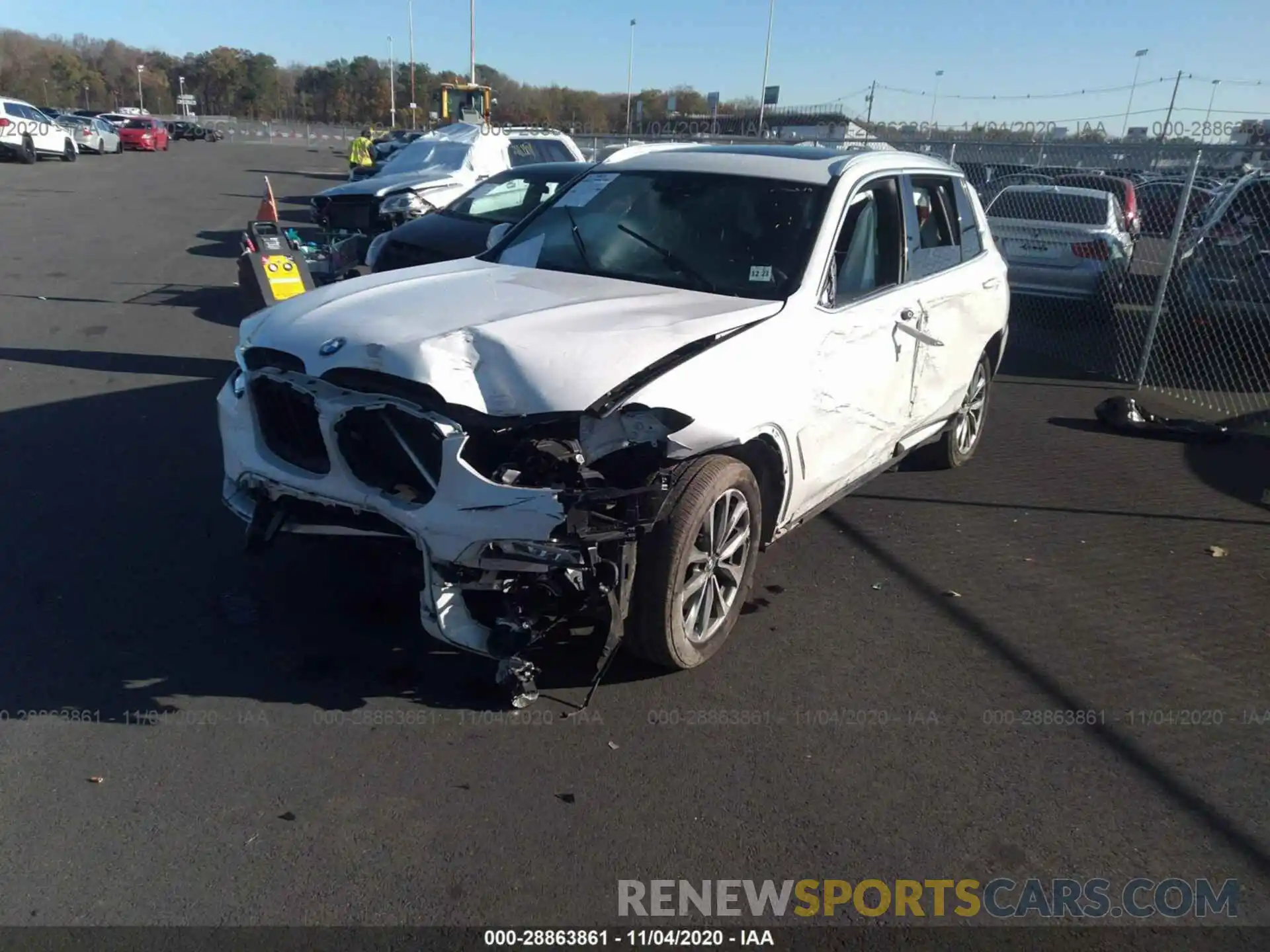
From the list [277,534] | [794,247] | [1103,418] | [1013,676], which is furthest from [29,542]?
[1103,418]

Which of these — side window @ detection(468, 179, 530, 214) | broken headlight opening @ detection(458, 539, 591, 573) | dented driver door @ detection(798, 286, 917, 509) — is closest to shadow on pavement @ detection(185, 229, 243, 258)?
side window @ detection(468, 179, 530, 214)

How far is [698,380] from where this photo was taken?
3584mm

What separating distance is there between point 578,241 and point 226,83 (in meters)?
122

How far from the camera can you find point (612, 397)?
→ 339 centimetres

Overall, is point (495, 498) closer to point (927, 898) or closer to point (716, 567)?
point (716, 567)

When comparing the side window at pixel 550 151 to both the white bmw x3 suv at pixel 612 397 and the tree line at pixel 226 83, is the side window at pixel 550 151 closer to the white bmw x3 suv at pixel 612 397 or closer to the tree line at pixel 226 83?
the white bmw x3 suv at pixel 612 397

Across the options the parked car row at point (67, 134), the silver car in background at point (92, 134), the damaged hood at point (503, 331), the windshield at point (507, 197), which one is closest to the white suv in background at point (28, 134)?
the parked car row at point (67, 134)

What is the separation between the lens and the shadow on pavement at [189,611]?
3.66 m

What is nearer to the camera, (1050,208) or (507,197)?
(507,197)

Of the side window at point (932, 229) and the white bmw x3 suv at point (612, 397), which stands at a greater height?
the side window at point (932, 229)

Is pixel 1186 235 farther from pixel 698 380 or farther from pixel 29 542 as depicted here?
pixel 29 542

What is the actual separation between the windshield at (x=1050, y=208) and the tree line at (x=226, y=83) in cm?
7415

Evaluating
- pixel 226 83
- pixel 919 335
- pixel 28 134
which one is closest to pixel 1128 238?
pixel 919 335

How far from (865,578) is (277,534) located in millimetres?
2850
